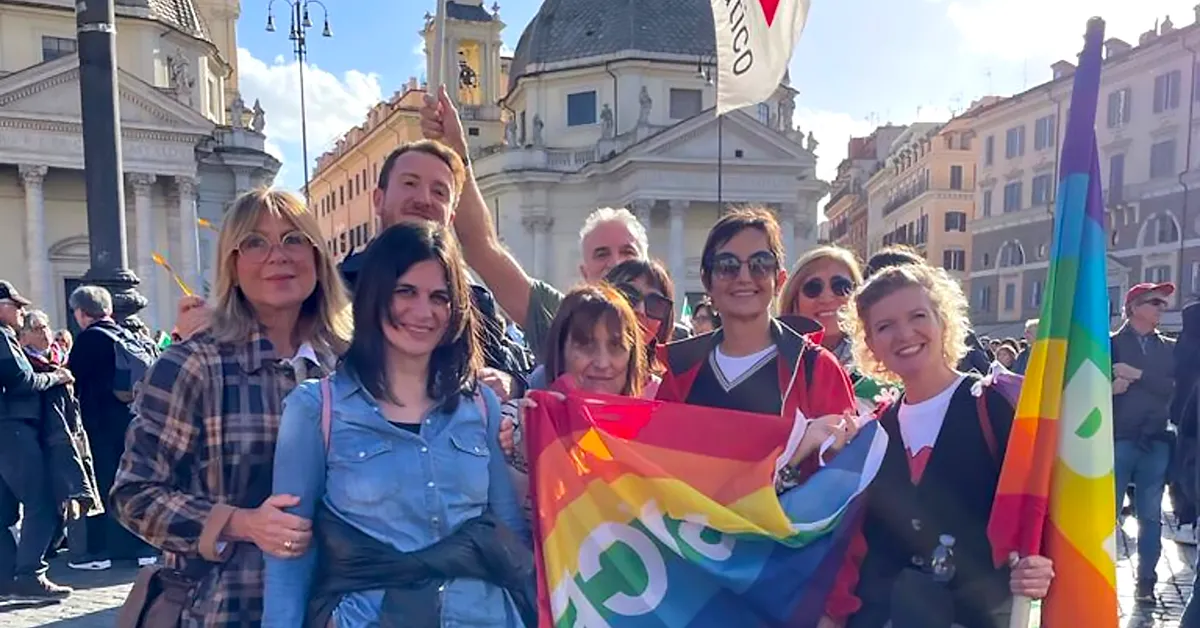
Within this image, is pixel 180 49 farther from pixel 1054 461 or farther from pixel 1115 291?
pixel 1115 291

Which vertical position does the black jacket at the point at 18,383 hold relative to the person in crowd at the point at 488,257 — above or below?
below

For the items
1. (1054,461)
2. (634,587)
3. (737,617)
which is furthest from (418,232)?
(1054,461)

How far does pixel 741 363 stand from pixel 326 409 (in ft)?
5.08

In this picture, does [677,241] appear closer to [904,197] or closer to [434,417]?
[904,197]

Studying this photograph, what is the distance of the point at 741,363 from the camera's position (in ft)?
10.4

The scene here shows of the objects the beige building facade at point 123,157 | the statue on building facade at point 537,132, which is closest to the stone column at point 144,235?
the beige building facade at point 123,157

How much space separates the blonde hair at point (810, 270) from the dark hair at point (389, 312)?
2.32 m

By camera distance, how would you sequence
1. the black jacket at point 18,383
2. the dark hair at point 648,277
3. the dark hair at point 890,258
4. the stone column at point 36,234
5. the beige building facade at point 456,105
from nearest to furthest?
the dark hair at point 648,277 → the dark hair at point 890,258 → the black jacket at point 18,383 → the stone column at point 36,234 → the beige building facade at point 456,105

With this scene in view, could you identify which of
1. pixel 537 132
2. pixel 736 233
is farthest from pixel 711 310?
pixel 537 132

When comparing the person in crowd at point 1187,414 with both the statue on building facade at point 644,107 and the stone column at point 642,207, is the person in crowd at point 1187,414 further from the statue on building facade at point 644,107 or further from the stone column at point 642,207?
the statue on building facade at point 644,107

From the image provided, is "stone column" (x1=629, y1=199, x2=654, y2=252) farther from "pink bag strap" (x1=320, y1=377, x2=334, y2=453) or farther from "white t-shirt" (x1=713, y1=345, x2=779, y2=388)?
"pink bag strap" (x1=320, y1=377, x2=334, y2=453)

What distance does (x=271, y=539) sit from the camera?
2240 mm

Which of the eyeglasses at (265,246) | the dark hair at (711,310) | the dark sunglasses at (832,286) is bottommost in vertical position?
the dark hair at (711,310)

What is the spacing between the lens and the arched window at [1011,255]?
51.4 m
